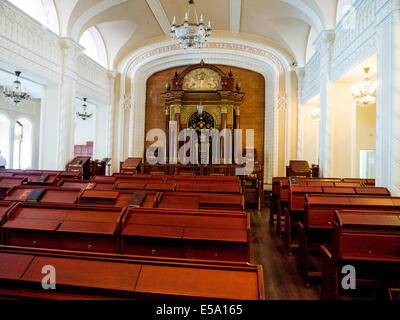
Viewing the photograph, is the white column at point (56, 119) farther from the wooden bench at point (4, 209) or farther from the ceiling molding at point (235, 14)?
the wooden bench at point (4, 209)

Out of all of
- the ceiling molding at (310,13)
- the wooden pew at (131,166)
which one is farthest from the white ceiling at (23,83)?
the ceiling molding at (310,13)

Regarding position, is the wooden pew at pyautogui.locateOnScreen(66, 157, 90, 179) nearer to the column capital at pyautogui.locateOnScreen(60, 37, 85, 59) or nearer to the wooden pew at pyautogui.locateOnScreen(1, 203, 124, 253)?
the column capital at pyautogui.locateOnScreen(60, 37, 85, 59)

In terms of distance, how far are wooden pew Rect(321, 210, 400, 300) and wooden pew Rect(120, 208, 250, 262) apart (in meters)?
0.69

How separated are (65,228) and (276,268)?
2479 mm

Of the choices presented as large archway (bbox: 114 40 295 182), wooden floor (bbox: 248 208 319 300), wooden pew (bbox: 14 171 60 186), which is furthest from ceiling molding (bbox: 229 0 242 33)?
wooden pew (bbox: 14 171 60 186)

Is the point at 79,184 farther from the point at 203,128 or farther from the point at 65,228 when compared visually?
the point at 203,128

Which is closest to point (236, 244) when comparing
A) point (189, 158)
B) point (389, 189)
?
point (389, 189)

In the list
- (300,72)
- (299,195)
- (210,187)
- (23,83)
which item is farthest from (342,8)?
(23,83)

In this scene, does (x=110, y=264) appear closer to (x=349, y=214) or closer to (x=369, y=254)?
(x=369, y=254)

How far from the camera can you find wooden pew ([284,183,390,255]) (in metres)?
3.90

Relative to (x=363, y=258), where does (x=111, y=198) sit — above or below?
above

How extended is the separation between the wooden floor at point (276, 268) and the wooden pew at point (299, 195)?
27 cm

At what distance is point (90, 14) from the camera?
324 inches

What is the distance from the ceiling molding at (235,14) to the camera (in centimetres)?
869
